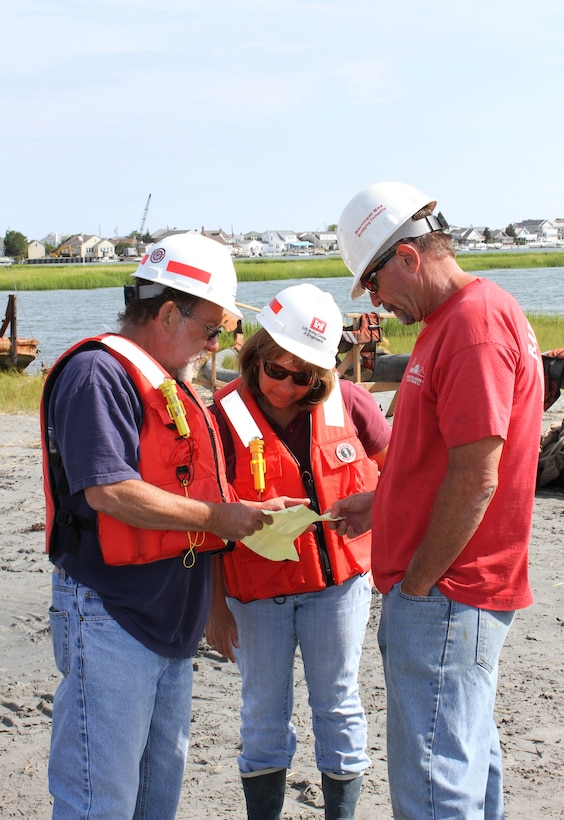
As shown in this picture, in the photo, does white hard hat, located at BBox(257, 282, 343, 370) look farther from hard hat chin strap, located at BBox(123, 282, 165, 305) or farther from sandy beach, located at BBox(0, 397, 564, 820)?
sandy beach, located at BBox(0, 397, 564, 820)

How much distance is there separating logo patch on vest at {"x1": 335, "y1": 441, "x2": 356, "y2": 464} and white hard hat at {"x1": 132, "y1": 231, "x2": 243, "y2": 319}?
69 centimetres

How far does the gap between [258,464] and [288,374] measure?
0.37 metres

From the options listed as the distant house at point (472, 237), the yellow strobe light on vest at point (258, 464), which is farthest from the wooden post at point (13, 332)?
the distant house at point (472, 237)

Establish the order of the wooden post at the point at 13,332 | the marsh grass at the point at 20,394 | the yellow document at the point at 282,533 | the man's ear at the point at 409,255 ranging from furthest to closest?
the wooden post at the point at 13,332, the marsh grass at the point at 20,394, the yellow document at the point at 282,533, the man's ear at the point at 409,255

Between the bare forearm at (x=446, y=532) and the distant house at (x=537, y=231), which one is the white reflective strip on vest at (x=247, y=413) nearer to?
the bare forearm at (x=446, y=532)

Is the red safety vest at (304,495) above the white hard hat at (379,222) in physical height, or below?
below

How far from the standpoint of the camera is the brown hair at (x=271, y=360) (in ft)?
11.4

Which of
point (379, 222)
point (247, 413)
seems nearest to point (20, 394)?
point (247, 413)

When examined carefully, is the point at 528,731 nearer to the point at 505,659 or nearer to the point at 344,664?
the point at 505,659

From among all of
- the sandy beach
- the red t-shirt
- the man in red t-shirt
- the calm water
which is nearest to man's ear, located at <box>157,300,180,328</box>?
the man in red t-shirt

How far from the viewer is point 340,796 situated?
3.37 metres

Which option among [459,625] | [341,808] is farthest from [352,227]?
[341,808]

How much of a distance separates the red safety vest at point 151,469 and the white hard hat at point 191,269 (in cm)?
27

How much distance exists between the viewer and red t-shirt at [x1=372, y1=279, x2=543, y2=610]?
2.46 metres
